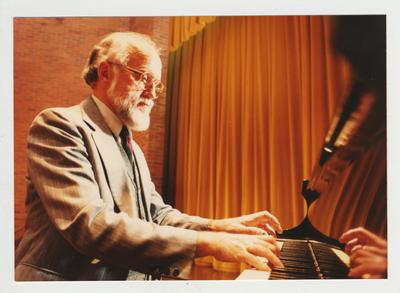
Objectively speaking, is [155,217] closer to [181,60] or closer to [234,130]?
[234,130]

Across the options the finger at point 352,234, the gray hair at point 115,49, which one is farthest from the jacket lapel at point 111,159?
the finger at point 352,234

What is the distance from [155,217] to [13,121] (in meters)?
0.98

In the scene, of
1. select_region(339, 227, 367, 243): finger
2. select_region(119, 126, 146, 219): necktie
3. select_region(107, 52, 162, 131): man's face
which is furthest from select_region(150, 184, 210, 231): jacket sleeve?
select_region(339, 227, 367, 243): finger

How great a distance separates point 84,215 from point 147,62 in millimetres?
921

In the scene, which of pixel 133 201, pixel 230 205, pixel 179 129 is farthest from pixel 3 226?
pixel 230 205

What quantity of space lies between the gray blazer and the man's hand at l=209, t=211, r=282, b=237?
260mm

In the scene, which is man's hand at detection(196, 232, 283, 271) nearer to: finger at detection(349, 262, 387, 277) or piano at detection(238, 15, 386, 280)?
piano at detection(238, 15, 386, 280)

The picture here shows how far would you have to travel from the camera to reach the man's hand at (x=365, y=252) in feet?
7.75

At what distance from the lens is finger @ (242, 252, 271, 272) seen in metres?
2.17

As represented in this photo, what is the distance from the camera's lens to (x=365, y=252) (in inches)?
95.7

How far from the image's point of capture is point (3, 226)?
2398mm

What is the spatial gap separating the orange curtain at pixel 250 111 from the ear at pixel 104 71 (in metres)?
0.35

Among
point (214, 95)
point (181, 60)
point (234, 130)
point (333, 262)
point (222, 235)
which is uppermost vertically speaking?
point (181, 60)

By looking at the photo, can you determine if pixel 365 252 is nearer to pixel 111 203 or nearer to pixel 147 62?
pixel 111 203
